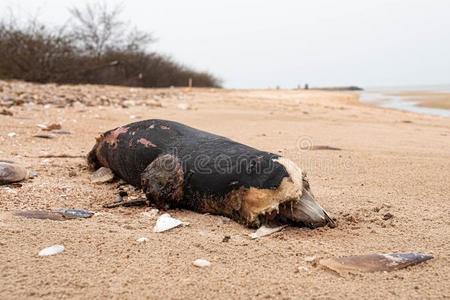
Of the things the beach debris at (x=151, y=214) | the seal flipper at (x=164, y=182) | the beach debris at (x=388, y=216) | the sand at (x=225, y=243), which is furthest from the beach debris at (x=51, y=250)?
the beach debris at (x=388, y=216)

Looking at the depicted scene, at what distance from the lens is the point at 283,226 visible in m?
1.97

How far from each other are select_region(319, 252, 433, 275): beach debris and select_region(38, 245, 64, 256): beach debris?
2.89 ft

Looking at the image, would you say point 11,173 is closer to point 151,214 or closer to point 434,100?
point 151,214

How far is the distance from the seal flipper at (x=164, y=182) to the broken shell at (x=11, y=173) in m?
0.73

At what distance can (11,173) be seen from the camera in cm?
254

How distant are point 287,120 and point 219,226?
4.75m

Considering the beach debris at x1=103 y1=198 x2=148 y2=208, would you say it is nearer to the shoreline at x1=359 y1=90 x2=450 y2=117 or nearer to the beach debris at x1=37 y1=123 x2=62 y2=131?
the beach debris at x1=37 y1=123 x2=62 y2=131

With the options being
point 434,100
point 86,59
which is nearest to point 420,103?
point 434,100

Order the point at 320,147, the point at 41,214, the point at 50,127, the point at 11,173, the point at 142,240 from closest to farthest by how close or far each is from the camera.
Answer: the point at 142,240 < the point at 41,214 < the point at 11,173 < the point at 320,147 < the point at 50,127

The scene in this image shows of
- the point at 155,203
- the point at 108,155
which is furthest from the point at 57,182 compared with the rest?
the point at 155,203

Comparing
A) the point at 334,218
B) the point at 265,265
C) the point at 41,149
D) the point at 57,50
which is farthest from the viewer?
the point at 57,50

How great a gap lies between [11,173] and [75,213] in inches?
26.5

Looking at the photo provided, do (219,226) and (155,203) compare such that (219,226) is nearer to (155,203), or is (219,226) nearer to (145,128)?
(155,203)

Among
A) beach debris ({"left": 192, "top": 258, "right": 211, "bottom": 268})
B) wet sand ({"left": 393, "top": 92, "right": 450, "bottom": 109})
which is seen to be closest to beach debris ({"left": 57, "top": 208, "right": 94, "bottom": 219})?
beach debris ({"left": 192, "top": 258, "right": 211, "bottom": 268})
